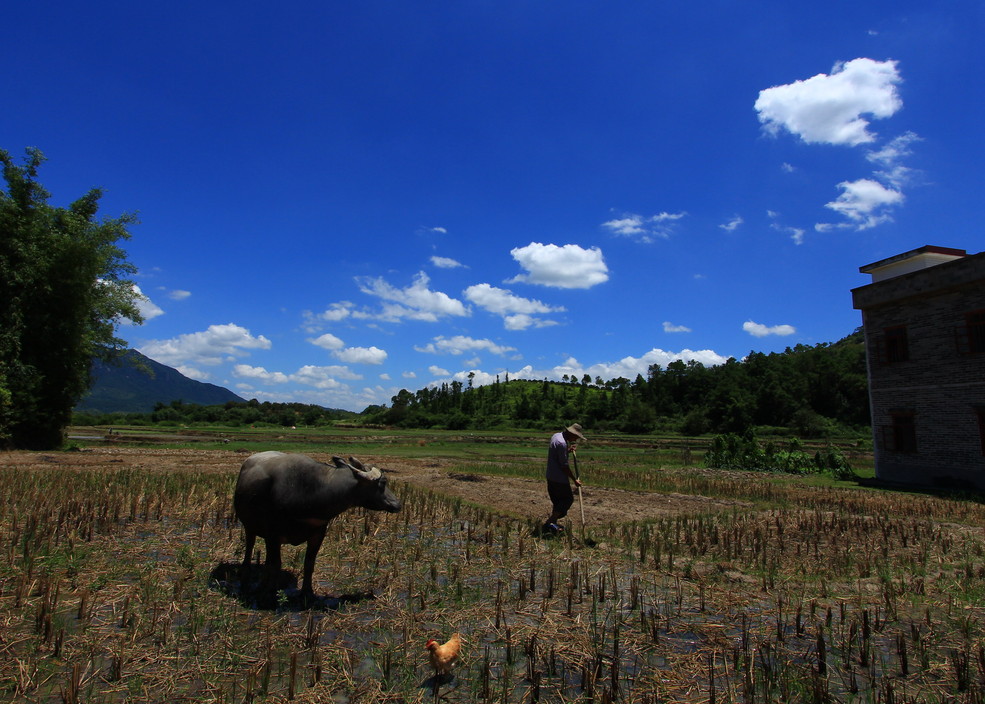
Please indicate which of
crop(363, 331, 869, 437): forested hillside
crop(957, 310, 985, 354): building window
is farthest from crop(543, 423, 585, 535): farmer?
crop(363, 331, 869, 437): forested hillside

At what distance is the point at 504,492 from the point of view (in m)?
15.0

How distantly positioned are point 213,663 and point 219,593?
1724 millimetres

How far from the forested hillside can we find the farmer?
1760 inches

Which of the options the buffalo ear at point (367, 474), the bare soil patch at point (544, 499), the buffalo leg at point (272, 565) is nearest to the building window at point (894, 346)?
the bare soil patch at point (544, 499)

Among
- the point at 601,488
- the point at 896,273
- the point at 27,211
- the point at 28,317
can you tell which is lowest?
the point at 601,488

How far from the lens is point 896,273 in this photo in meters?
23.4

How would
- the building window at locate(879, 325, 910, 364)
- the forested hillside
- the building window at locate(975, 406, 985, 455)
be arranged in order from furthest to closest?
the forested hillside → the building window at locate(879, 325, 910, 364) → the building window at locate(975, 406, 985, 455)

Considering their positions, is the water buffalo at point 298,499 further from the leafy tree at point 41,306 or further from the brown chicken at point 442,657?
the leafy tree at point 41,306

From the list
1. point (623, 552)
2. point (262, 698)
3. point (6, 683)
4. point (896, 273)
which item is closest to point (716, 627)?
point (623, 552)

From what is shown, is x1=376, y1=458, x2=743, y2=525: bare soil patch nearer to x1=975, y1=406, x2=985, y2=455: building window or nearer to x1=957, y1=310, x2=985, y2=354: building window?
x1=975, y1=406, x2=985, y2=455: building window

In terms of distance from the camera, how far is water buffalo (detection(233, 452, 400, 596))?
5531mm

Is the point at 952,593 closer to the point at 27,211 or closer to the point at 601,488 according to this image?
the point at 601,488

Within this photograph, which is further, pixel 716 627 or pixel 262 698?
pixel 716 627

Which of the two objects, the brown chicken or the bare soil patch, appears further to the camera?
the bare soil patch
